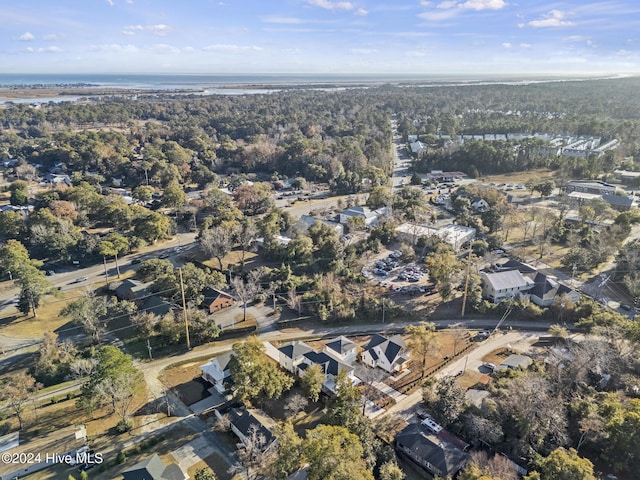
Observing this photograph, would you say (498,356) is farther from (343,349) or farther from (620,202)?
(620,202)

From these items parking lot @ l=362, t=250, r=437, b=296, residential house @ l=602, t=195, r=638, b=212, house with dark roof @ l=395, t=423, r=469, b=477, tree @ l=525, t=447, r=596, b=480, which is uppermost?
residential house @ l=602, t=195, r=638, b=212

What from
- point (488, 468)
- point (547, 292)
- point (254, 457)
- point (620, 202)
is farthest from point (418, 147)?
point (254, 457)

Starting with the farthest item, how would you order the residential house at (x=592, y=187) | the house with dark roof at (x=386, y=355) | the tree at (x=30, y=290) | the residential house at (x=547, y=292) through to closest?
the residential house at (x=592, y=187) → the residential house at (x=547, y=292) → the tree at (x=30, y=290) → the house with dark roof at (x=386, y=355)

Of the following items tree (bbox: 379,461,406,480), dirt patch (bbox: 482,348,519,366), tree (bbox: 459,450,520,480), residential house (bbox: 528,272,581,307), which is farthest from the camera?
residential house (bbox: 528,272,581,307)

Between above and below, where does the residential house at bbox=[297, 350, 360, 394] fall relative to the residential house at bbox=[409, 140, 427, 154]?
below

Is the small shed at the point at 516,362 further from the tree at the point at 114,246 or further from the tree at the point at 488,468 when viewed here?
the tree at the point at 114,246

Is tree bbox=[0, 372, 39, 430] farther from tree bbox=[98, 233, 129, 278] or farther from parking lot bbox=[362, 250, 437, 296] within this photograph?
parking lot bbox=[362, 250, 437, 296]

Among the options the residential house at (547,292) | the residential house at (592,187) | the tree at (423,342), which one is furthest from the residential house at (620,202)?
the tree at (423,342)

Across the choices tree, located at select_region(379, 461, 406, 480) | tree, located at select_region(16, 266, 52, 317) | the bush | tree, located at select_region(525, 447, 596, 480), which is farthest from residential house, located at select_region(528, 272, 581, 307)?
tree, located at select_region(16, 266, 52, 317)
